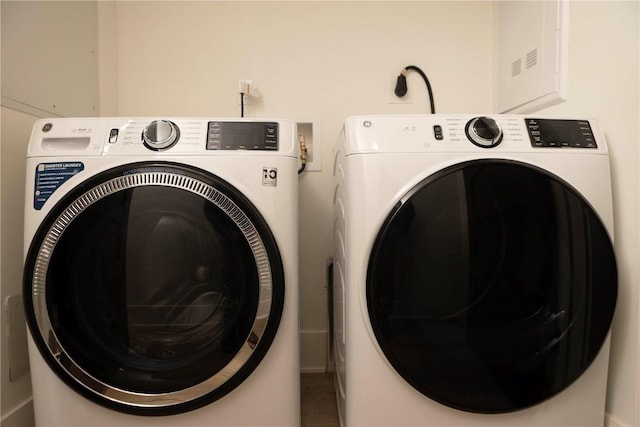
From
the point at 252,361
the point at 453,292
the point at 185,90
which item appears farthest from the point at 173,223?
the point at 185,90

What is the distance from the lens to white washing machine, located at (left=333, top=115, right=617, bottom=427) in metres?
0.70

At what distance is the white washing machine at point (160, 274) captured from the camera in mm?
729

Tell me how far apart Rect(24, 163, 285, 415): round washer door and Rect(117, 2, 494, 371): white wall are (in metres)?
0.56

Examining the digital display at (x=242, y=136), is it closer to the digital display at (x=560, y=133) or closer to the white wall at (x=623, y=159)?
the digital display at (x=560, y=133)

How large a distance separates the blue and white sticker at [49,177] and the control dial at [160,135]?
0.54ft

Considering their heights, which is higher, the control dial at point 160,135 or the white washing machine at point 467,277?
the control dial at point 160,135

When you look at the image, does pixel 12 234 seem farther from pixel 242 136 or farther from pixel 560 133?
pixel 560 133

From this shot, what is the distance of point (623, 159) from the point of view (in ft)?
2.47

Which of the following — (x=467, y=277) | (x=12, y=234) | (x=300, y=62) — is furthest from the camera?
(x=300, y=62)

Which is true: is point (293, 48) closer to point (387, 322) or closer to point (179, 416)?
point (387, 322)

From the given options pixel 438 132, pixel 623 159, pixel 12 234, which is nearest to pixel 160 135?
pixel 12 234

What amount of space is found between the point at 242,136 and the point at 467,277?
605mm

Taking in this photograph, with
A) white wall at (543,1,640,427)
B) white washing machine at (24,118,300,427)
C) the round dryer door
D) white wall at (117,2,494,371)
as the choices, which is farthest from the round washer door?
white wall at (543,1,640,427)

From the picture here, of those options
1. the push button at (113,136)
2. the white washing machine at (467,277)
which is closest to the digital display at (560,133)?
the white washing machine at (467,277)
